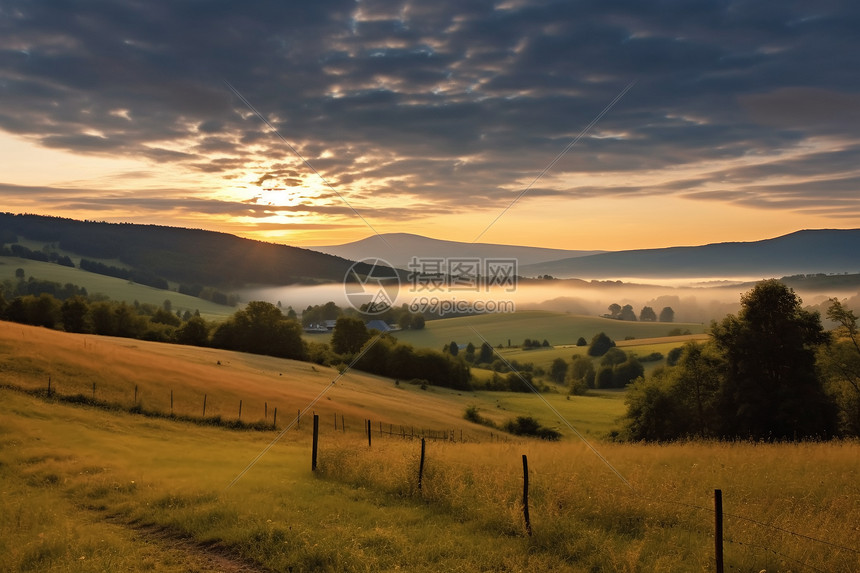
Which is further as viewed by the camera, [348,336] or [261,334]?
[348,336]

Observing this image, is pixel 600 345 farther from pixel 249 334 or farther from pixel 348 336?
pixel 249 334

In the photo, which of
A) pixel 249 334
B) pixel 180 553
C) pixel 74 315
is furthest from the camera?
pixel 249 334

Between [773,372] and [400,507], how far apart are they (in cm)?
3446

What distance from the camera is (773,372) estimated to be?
38.9 metres

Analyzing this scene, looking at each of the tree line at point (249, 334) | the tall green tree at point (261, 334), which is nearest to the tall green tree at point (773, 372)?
the tree line at point (249, 334)

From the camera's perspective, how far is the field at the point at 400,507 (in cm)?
1137

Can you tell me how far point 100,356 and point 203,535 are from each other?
40.1 metres

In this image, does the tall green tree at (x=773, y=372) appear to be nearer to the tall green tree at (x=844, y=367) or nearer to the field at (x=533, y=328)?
the tall green tree at (x=844, y=367)

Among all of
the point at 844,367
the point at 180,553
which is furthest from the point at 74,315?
the point at 844,367

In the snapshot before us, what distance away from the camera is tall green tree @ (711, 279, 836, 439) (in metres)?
36.8

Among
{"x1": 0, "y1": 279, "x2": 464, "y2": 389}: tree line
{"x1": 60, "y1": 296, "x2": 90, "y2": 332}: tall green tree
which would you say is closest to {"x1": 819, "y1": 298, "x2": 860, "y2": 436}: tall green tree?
{"x1": 0, "y1": 279, "x2": 464, "y2": 389}: tree line

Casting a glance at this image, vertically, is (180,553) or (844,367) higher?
(844,367)

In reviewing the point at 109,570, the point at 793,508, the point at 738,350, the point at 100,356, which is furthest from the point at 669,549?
the point at 100,356

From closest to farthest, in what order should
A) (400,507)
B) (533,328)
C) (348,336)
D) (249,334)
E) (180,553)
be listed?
(180,553)
(400,507)
(249,334)
(348,336)
(533,328)
